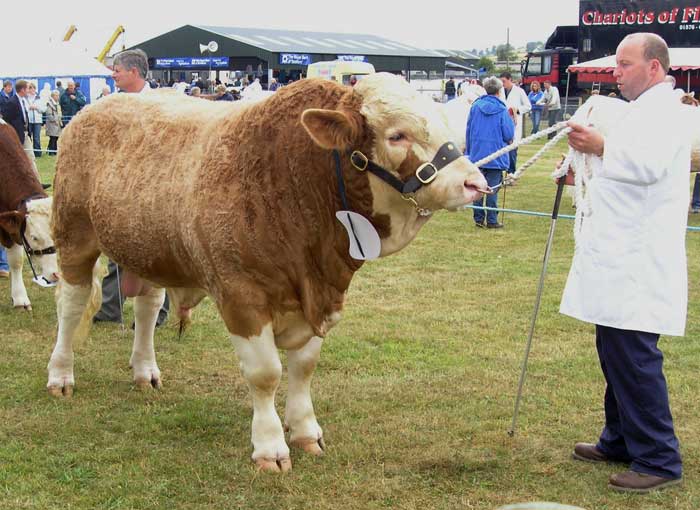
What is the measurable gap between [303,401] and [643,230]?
1.98 metres

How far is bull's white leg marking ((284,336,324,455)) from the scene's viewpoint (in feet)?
15.2

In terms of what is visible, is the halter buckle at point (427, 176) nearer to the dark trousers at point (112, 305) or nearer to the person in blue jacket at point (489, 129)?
the dark trousers at point (112, 305)

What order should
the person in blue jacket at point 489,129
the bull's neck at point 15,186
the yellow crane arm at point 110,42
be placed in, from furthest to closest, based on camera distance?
the yellow crane arm at point 110,42
the person in blue jacket at point 489,129
the bull's neck at point 15,186

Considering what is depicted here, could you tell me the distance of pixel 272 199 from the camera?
13.5ft

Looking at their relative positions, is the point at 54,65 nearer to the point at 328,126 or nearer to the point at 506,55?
the point at 328,126

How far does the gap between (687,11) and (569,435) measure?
2716cm

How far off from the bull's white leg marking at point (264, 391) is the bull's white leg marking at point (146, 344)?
153 cm

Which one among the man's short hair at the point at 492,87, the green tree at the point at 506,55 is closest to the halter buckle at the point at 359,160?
the man's short hair at the point at 492,87

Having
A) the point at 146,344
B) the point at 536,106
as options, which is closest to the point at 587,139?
the point at 146,344

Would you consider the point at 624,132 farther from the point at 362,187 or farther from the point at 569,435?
the point at 569,435

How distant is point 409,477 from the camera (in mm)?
4242

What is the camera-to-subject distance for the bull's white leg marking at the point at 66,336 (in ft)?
18.2

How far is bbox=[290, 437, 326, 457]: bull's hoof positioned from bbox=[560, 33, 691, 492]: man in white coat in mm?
1513

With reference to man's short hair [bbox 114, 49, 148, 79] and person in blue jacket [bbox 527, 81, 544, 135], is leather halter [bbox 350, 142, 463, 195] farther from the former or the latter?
person in blue jacket [bbox 527, 81, 544, 135]
